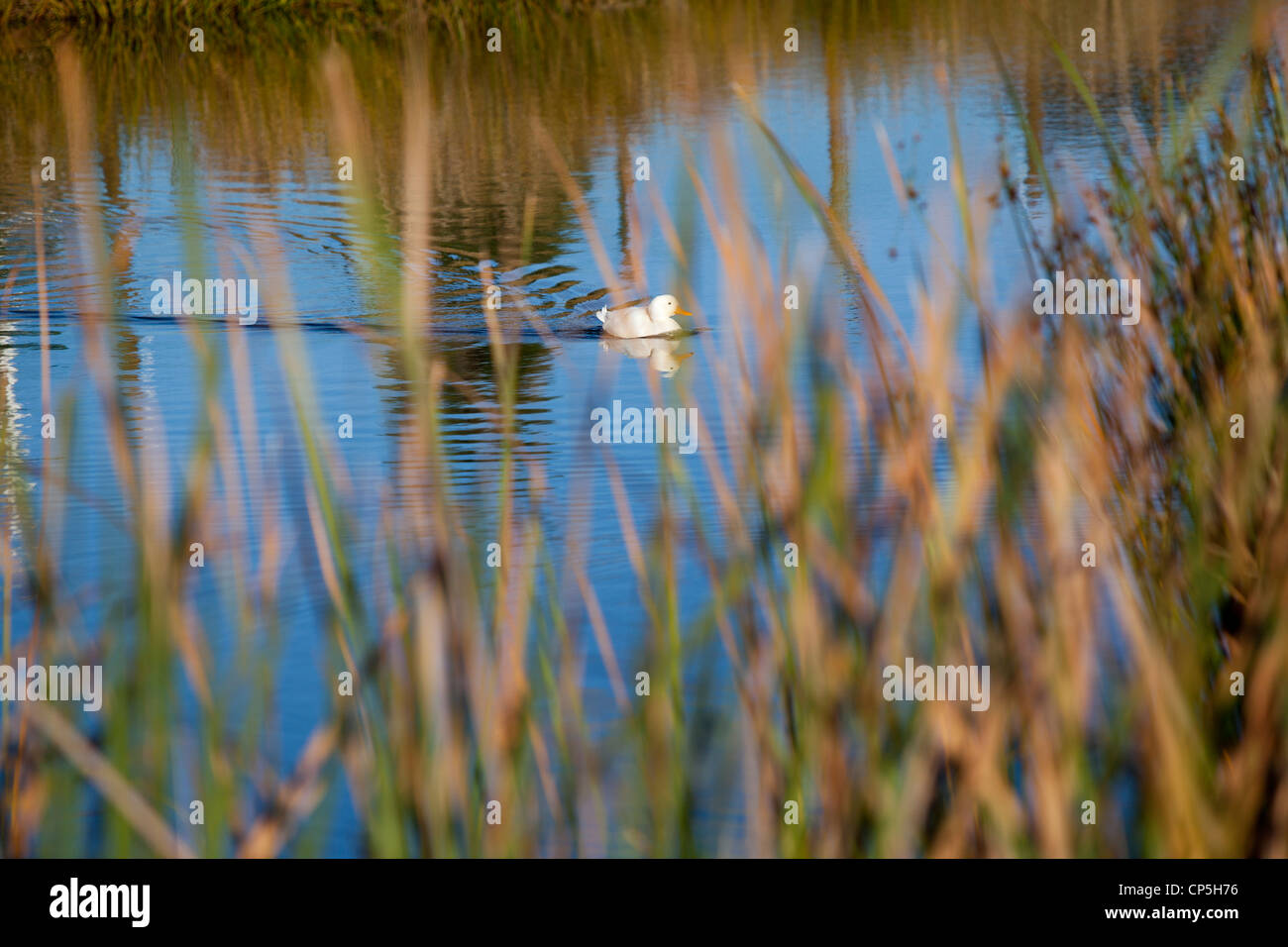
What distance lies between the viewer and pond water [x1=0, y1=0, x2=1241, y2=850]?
2.60 m

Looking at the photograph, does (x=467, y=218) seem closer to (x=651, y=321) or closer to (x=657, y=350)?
(x=651, y=321)

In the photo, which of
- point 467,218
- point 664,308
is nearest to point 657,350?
point 664,308

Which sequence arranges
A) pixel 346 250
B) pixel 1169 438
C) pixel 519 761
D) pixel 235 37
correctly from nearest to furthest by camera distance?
pixel 519 761 < pixel 1169 438 < pixel 346 250 < pixel 235 37

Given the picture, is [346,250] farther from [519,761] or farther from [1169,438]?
[519,761]

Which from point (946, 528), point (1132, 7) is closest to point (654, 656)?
point (946, 528)

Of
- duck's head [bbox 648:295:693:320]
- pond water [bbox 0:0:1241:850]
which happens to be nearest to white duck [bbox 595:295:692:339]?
duck's head [bbox 648:295:693:320]

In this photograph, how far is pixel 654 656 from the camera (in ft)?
7.28

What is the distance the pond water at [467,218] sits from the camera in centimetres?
260

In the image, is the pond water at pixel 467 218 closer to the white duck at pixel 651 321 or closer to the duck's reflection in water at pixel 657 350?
the duck's reflection in water at pixel 657 350

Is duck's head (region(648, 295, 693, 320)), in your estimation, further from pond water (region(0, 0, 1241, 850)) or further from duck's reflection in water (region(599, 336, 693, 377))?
pond water (region(0, 0, 1241, 850))

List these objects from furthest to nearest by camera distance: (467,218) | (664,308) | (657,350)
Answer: (467,218) < (664,308) < (657,350)

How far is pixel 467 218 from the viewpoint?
8938 millimetres

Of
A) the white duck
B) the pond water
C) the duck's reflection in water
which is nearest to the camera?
the pond water
